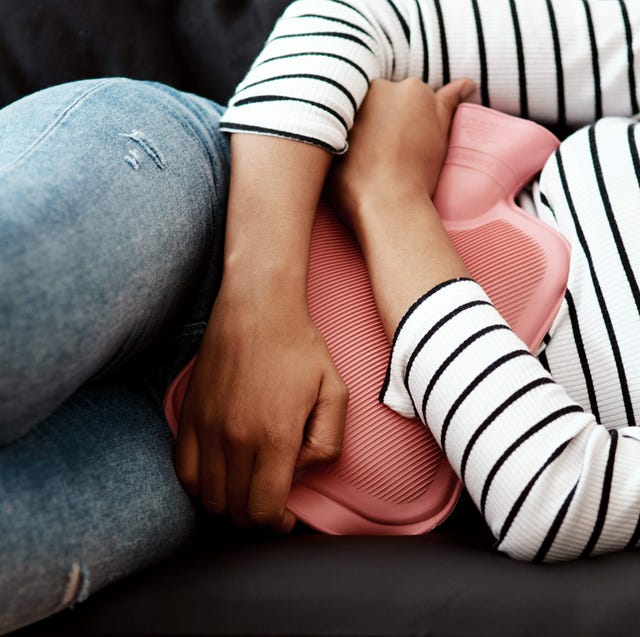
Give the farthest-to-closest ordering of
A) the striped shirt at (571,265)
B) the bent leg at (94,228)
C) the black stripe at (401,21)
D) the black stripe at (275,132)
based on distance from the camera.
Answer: the black stripe at (401,21) < the black stripe at (275,132) < the striped shirt at (571,265) < the bent leg at (94,228)

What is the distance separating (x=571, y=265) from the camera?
586 millimetres

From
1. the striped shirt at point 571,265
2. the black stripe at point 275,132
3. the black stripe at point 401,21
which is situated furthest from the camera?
the black stripe at point 401,21

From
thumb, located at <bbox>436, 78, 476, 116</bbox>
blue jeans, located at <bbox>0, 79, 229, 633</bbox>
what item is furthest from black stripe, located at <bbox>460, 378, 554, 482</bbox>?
thumb, located at <bbox>436, 78, 476, 116</bbox>

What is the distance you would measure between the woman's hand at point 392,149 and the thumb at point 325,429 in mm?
159

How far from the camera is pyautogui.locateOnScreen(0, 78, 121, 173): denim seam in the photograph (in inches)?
17.4

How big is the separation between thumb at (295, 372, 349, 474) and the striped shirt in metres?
0.04

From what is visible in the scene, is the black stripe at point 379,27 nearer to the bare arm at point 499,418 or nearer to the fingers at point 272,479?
the bare arm at point 499,418

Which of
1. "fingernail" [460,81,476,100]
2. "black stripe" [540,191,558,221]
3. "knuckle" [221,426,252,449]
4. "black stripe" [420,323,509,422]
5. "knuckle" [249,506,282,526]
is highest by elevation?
"fingernail" [460,81,476,100]

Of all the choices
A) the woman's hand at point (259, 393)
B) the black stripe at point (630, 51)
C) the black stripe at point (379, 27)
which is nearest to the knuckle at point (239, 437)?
the woman's hand at point (259, 393)

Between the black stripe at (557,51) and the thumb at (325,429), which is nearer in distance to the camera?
the thumb at (325,429)

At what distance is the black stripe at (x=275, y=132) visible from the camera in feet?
1.95

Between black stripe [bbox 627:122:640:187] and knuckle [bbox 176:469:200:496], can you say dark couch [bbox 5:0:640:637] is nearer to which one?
knuckle [bbox 176:469:200:496]

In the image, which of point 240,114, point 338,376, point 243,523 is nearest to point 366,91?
point 240,114

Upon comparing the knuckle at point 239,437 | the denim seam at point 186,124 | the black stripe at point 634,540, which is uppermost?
the denim seam at point 186,124
